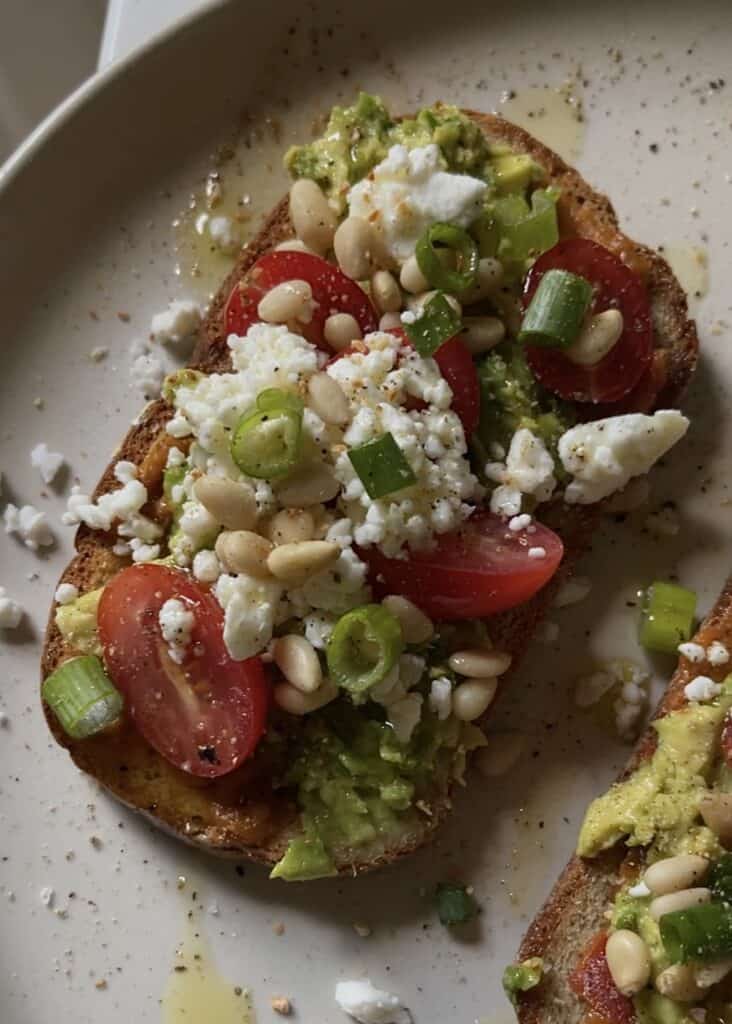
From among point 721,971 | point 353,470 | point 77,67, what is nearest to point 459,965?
point 721,971

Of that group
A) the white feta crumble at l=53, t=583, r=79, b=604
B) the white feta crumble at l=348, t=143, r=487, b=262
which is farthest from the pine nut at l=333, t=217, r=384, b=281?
the white feta crumble at l=53, t=583, r=79, b=604

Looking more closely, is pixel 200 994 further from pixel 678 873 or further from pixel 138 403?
pixel 138 403

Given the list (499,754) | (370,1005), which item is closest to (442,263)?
(499,754)

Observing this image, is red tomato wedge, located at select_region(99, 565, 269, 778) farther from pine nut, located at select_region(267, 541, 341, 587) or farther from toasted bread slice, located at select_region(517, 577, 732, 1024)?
toasted bread slice, located at select_region(517, 577, 732, 1024)

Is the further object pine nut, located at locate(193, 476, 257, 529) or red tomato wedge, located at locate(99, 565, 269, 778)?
red tomato wedge, located at locate(99, 565, 269, 778)

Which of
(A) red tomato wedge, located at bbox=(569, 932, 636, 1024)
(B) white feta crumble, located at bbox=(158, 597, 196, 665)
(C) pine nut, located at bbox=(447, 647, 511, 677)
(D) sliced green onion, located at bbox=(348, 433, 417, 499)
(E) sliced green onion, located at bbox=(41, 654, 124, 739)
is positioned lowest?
(A) red tomato wedge, located at bbox=(569, 932, 636, 1024)
